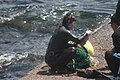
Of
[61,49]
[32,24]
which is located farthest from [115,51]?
[32,24]

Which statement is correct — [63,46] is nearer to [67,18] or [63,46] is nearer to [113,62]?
[67,18]

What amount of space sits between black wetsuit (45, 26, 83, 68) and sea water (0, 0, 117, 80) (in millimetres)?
1720

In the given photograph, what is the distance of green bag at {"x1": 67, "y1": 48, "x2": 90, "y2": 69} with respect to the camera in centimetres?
915

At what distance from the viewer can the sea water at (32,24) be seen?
39.2 feet

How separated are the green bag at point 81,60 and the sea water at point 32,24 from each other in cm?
191

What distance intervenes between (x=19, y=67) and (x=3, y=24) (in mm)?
6698

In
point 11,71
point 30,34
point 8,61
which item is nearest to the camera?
point 11,71

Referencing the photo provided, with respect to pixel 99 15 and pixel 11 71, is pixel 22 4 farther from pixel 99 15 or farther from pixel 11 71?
pixel 11 71

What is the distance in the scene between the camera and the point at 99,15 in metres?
19.5

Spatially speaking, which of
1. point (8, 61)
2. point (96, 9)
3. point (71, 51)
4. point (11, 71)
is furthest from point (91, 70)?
point (96, 9)

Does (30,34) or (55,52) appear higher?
(55,52)

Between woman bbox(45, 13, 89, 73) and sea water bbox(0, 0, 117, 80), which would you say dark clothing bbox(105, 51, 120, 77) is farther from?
sea water bbox(0, 0, 117, 80)

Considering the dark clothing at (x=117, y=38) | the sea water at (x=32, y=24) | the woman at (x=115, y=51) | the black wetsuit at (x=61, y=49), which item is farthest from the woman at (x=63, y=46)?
the sea water at (x=32, y=24)

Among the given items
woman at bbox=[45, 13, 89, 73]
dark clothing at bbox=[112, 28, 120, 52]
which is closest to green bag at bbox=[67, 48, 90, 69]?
woman at bbox=[45, 13, 89, 73]
